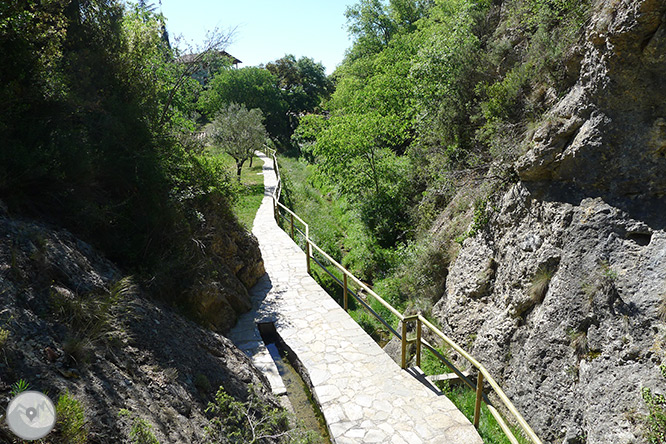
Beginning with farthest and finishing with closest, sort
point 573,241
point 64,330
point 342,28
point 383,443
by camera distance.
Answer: point 342,28 → point 573,241 → point 383,443 → point 64,330

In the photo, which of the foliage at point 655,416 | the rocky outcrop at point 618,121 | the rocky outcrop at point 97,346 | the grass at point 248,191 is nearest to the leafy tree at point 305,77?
the grass at point 248,191

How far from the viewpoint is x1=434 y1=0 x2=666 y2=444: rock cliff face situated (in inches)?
178

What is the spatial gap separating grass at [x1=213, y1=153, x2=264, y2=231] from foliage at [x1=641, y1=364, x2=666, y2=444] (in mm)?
8387

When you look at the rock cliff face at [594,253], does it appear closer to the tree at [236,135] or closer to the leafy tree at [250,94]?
the tree at [236,135]

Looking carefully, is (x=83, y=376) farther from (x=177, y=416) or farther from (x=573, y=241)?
(x=573, y=241)

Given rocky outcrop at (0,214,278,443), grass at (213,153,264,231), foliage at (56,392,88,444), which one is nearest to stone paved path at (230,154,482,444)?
rocky outcrop at (0,214,278,443)

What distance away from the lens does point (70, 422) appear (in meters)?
2.54

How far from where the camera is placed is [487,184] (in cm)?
816

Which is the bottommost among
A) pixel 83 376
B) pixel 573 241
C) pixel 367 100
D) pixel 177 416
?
pixel 177 416

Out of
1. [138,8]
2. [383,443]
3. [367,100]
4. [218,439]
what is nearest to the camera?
[218,439]

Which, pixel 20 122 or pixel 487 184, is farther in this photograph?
pixel 487 184

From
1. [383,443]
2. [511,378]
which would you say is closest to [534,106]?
[511,378]

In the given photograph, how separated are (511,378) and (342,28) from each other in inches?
1105

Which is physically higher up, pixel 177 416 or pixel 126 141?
pixel 126 141
